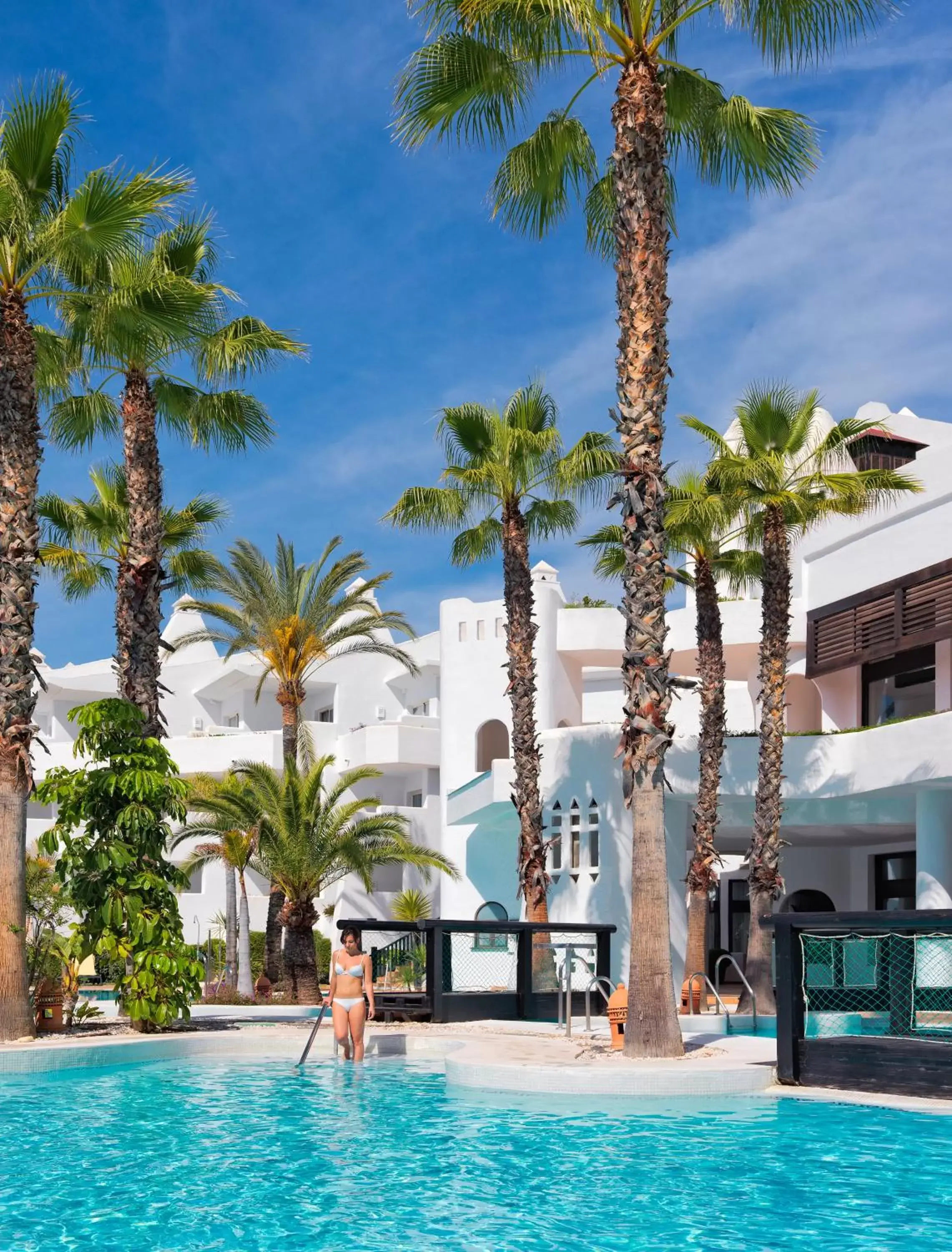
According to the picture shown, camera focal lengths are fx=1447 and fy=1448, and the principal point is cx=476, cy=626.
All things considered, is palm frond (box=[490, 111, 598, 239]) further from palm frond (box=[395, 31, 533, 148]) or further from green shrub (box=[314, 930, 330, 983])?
green shrub (box=[314, 930, 330, 983])

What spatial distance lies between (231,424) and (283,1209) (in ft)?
48.4

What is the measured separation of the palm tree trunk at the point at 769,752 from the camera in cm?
2280

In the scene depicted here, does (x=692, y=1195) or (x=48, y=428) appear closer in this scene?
(x=692, y=1195)

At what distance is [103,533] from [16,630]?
873cm

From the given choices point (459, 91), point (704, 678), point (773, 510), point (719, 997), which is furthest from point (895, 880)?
point (459, 91)

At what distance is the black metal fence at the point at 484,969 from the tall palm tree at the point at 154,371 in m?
5.06

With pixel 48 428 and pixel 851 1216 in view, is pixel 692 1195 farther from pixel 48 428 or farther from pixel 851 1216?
pixel 48 428

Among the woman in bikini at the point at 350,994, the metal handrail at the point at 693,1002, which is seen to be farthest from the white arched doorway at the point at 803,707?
the woman in bikini at the point at 350,994

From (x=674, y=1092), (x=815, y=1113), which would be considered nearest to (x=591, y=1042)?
(x=674, y=1092)

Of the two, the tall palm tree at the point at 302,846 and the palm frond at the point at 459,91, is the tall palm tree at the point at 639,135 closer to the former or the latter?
the palm frond at the point at 459,91

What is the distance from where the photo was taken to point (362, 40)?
1417 cm

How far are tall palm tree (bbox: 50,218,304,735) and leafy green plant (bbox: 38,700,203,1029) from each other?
113 cm

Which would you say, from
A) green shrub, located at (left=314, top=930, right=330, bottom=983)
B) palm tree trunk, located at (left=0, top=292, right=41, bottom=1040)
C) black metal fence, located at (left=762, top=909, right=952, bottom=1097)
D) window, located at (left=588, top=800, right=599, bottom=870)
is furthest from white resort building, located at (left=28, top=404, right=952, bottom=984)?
black metal fence, located at (left=762, top=909, right=952, bottom=1097)

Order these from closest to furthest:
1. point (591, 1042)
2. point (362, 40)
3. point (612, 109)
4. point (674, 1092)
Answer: point (674, 1092) < point (362, 40) < point (612, 109) < point (591, 1042)
